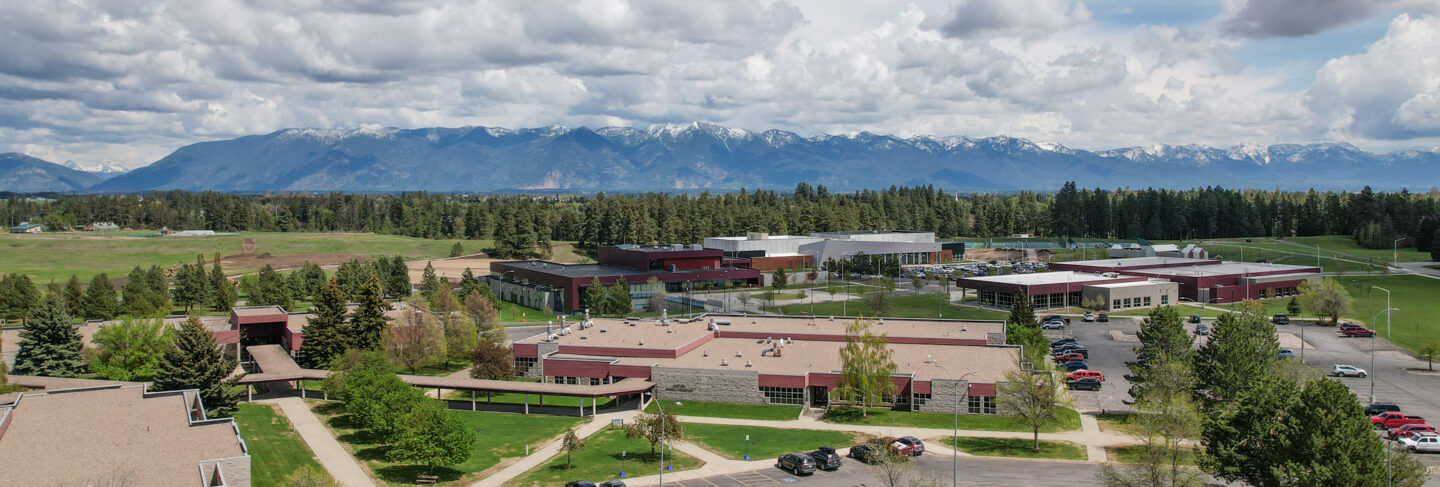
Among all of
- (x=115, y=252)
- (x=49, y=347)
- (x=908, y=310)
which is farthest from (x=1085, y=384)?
(x=115, y=252)

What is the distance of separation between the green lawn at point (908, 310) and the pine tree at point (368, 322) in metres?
43.9

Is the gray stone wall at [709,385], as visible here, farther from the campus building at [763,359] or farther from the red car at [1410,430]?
the red car at [1410,430]

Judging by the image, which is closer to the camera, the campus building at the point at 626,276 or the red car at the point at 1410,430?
the red car at the point at 1410,430

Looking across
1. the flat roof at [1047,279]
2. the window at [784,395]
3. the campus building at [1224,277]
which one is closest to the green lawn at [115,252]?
the flat roof at [1047,279]

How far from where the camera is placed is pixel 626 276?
11788 centimetres

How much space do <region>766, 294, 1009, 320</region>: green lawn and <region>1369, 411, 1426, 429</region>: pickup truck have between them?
4656 centimetres

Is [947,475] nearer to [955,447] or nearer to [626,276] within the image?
[955,447]

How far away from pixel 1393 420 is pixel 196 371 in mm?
68965

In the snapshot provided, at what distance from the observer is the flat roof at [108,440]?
122 ft

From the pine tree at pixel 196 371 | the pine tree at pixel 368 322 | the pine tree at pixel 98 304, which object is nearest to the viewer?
the pine tree at pixel 196 371

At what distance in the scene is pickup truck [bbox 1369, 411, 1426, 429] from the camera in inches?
2060

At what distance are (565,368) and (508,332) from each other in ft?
98.1

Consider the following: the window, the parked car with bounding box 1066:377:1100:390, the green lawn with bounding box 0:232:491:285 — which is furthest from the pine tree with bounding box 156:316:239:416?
the green lawn with bounding box 0:232:491:285

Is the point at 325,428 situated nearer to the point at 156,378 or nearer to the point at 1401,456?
the point at 156,378
